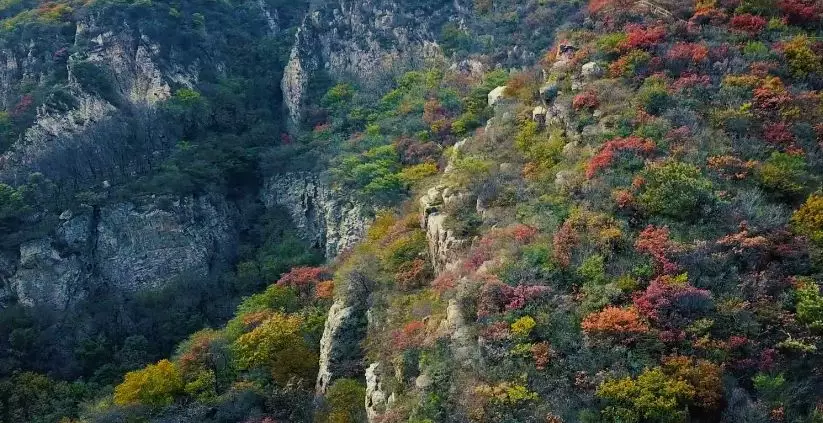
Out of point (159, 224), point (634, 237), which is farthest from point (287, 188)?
point (634, 237)

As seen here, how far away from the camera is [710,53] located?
1005 inches

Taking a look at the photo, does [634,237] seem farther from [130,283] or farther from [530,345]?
[130,283]

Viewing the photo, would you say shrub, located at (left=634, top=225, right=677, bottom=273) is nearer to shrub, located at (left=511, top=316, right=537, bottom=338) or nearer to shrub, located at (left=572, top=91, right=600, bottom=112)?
shrub, located at (left=511, top=316, right=537, bottom=338)

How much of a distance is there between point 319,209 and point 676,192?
27.9 meters

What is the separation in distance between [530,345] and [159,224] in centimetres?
3220

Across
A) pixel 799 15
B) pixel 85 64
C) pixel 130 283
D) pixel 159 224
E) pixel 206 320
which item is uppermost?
pixel 85 64

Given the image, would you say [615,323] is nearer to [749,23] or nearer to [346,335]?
[346,335]

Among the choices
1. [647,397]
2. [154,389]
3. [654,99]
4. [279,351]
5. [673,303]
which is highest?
[654,99]

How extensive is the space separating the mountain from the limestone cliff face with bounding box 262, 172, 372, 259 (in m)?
0.22

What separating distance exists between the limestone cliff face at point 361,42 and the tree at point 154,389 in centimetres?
2711

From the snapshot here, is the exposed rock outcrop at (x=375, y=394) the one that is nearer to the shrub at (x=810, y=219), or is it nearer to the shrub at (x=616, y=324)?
the shrub at (x=616, y=324)

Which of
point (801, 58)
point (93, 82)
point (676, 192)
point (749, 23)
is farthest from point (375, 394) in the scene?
point (93, 82)

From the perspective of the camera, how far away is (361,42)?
51.0 m

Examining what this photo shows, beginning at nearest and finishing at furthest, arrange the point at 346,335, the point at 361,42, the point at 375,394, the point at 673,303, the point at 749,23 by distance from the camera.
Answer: the point at 673,303, the point at 375,394, the point at 346,335, the point at 749,23, the point at 361,42
